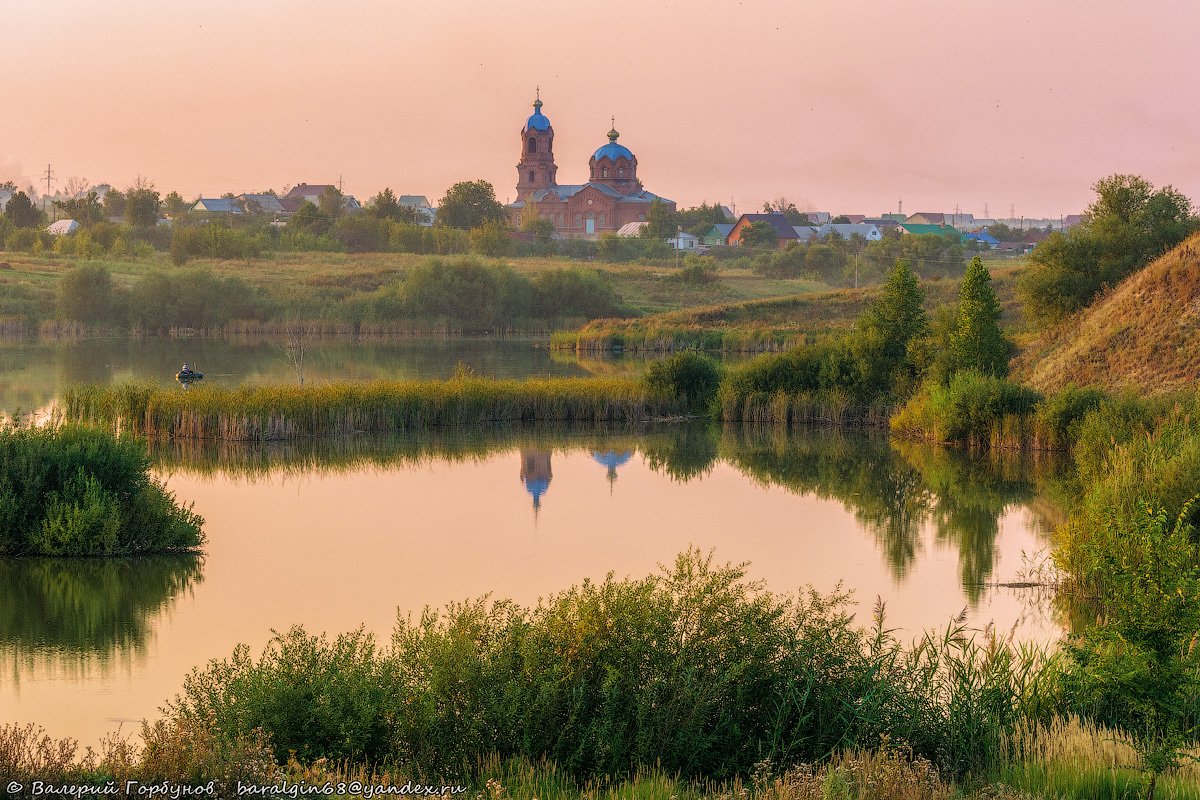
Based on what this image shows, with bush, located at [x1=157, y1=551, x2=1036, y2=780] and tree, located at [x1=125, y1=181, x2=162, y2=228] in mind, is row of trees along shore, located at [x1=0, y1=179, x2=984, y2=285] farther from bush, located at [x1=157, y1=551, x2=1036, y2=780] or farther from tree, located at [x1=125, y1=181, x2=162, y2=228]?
bush, located at [x1=157, y1=551, x2=1036, y2=780]

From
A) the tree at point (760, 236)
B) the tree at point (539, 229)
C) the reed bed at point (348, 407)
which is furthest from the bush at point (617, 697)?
the tree at point (760, 236)

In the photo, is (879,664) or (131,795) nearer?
(131,795)

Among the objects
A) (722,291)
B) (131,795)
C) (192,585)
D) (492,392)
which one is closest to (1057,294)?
(492,392)

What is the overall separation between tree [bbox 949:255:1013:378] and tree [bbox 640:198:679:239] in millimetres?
74828

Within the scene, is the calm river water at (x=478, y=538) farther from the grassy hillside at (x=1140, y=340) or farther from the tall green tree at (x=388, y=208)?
the tall green tree at (x=388, y=208)

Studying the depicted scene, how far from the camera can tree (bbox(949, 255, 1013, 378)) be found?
89.0ft

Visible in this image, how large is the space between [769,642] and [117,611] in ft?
21.9

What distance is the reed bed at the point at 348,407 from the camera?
23.5 m

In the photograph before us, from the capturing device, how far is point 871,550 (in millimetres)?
15406

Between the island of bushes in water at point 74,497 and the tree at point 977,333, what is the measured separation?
17396 mm

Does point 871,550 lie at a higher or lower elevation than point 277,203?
lower

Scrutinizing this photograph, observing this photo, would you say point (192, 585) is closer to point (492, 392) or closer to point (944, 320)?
point (492, 392)

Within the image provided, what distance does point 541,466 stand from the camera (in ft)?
71.7

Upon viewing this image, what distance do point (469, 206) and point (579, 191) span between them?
10318 millimetres
